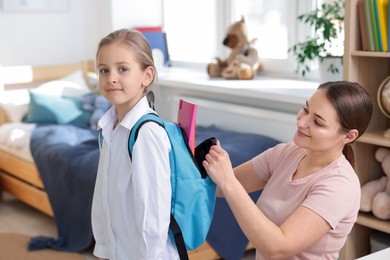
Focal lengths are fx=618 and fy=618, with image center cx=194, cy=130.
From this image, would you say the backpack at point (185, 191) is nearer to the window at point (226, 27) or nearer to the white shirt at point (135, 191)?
the white shirt at point (135, 191)

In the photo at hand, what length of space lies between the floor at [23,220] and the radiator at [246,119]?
3.63 ft

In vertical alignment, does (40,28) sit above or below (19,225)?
above

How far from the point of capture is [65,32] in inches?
186

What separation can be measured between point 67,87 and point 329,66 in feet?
6.64

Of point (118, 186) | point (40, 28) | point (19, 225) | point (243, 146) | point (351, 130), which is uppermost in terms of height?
point (40, 28)

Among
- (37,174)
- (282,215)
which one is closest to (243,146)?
(37,174)

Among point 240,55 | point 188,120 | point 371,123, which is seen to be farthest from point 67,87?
point 188,120

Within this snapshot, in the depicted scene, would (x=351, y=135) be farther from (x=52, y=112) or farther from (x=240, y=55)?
(x=52, y=112)

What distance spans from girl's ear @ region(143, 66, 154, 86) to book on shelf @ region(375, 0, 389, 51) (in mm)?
1150

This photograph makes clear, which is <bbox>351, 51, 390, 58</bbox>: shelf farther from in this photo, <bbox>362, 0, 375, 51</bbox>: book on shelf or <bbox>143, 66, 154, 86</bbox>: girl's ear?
<bbox>143, 66, 154, 86</bbox>: girl's ear

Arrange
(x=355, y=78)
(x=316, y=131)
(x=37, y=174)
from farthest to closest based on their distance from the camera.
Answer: (x=37, y=174), (x=355, y=78), (x=316, y=131)

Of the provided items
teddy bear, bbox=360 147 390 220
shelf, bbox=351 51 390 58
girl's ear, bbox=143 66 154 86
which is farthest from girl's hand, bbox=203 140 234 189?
teddy bear, bbox=360 147 390 220

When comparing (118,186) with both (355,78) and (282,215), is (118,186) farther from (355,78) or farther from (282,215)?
(355,78)

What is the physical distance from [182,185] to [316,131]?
33 centimetres
